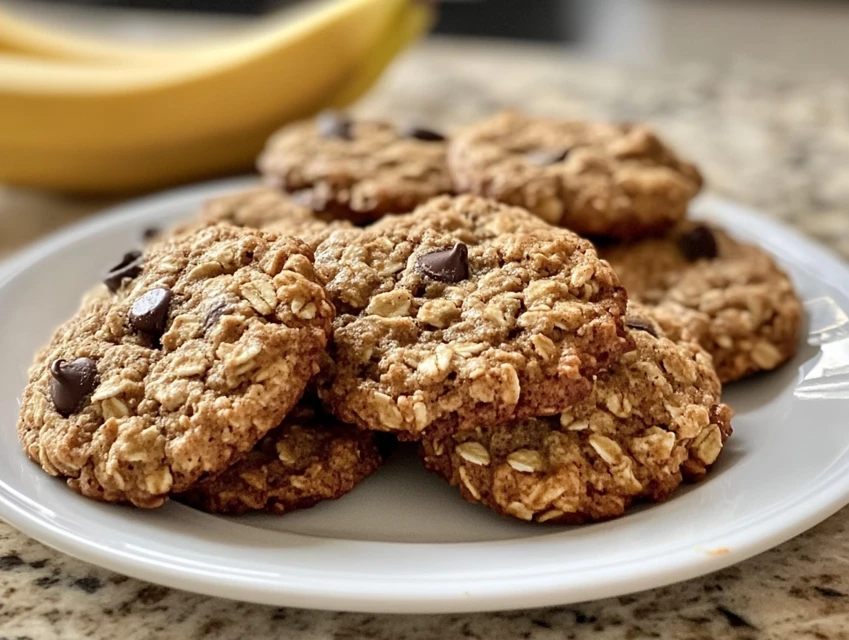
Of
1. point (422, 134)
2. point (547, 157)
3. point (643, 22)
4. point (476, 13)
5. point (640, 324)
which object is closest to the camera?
point (640, 324)

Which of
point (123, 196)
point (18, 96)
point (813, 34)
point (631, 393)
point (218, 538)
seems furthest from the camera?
point (813, 34)

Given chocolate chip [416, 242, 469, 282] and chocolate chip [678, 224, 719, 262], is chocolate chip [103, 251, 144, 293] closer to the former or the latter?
chocolate chip [416, 242, 469, 282]

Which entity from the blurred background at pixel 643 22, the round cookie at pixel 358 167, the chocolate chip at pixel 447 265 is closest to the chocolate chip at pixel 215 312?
the chocolate chip at pixel 447 265

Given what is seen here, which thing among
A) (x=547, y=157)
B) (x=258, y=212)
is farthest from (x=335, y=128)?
(x=547, y=157)

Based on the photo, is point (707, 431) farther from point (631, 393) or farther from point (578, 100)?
point (578, 100)

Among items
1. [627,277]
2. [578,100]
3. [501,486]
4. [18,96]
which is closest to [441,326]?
[501,486]

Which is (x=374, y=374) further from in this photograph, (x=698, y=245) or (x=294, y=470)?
(x=698, y=245)
